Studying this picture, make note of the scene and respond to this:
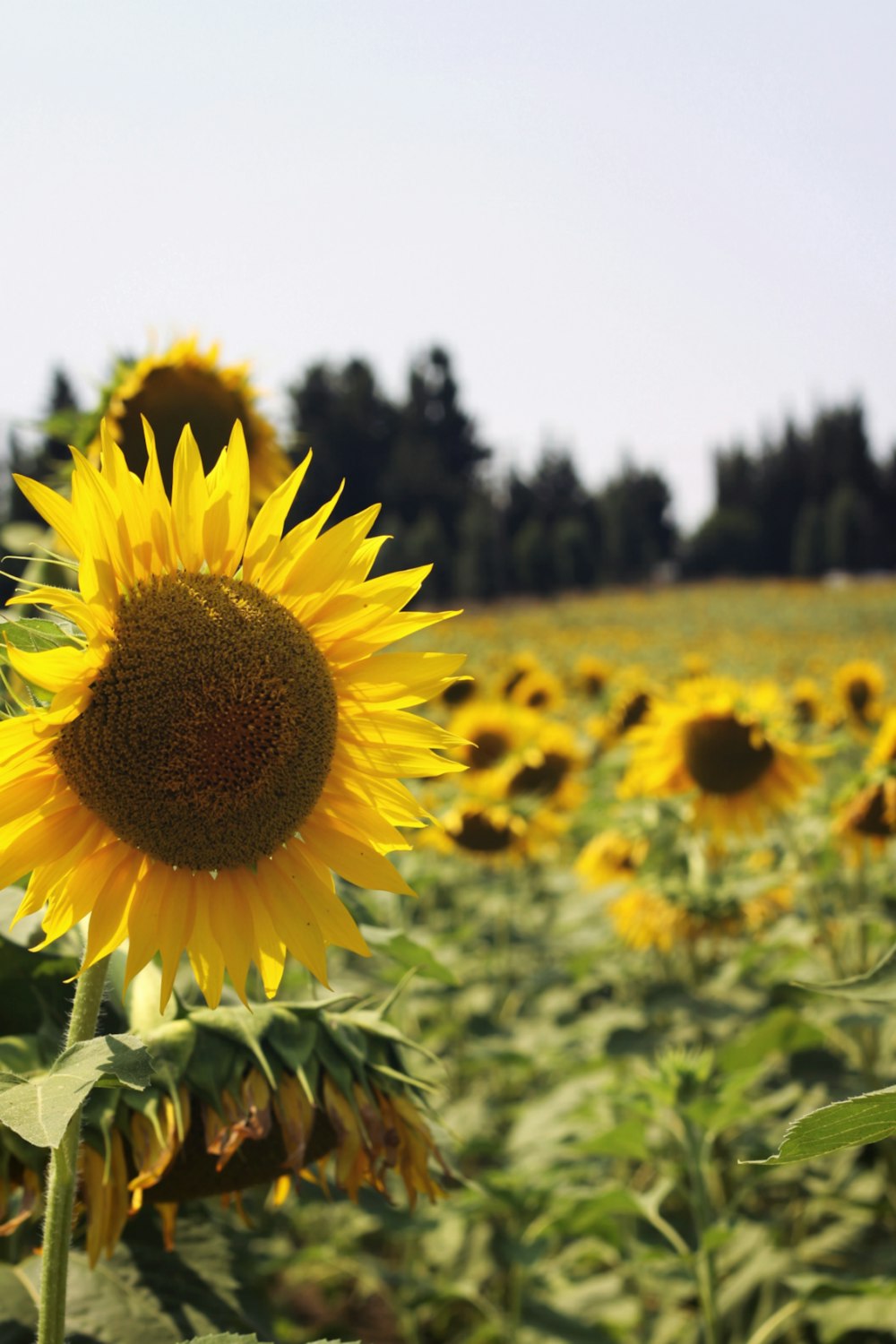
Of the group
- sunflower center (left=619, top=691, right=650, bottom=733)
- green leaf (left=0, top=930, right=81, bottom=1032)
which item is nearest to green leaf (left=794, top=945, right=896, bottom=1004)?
green leaf (left=0, top=930, right=81, bottom=1032)

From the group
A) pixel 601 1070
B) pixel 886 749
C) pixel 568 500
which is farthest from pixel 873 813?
pixel 568 500

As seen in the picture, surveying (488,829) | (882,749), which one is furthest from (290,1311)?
(882,749)

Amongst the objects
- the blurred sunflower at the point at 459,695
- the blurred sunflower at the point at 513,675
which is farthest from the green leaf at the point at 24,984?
the blurred sunflower at the point at 513,675

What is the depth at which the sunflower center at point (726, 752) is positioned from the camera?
313cm

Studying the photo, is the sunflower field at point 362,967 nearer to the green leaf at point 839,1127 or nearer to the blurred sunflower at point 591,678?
the green leaf at point 839,1127

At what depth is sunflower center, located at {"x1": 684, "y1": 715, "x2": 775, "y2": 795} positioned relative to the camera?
3.13 metres

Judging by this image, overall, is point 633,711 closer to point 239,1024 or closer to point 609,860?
point 609,860

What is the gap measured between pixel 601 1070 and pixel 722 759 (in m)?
0.87

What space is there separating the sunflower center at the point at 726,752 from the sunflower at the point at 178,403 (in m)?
1.40

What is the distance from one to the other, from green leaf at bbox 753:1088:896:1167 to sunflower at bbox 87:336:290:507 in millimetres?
1562

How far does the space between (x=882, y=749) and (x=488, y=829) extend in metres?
1.33

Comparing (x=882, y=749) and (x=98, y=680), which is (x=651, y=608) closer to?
(x=882, y=749)

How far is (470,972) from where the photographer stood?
4.13 metres

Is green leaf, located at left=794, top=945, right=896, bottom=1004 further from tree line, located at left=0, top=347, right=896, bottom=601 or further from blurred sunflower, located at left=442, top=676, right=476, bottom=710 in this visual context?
tree line, located at left=0, top=347, right=896, bottom=601
